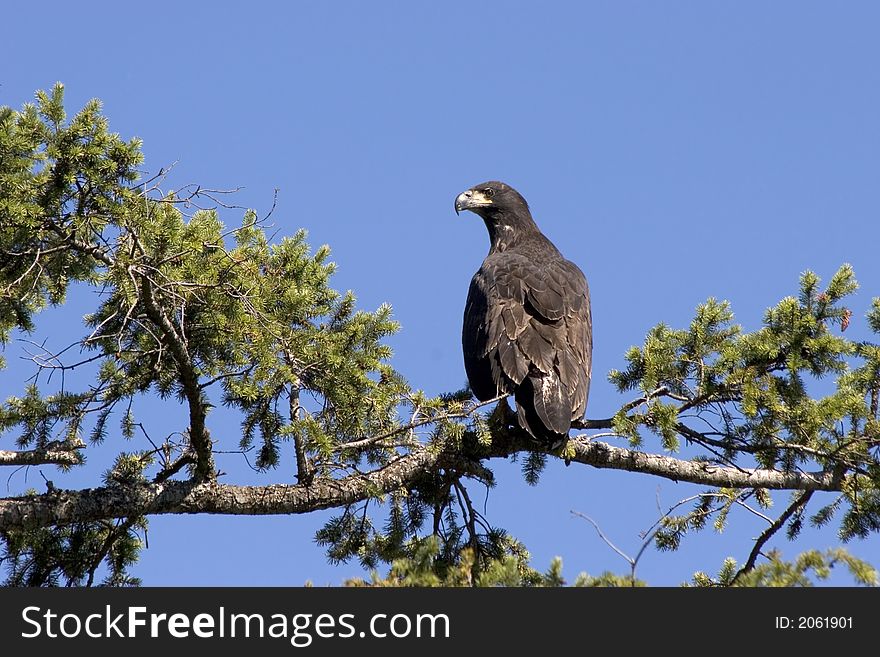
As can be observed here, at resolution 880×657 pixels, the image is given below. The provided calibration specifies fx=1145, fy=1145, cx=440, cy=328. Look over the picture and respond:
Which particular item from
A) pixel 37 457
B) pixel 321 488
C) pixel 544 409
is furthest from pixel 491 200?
pixel 37 457

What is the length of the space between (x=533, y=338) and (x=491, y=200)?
3075 millimetres

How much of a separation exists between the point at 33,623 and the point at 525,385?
10.8 feet

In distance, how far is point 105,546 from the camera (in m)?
6.82

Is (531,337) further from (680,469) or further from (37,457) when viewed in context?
(37,457)

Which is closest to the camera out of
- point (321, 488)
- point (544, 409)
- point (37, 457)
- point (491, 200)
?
point (37, 457)

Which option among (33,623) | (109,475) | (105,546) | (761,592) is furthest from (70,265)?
(761,592)

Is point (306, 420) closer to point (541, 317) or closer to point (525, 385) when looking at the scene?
point (525, 385)

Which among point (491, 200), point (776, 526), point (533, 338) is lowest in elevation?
point (776, 526)

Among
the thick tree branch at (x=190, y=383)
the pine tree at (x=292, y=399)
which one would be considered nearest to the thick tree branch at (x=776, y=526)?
the pine tree at (x=292, y=399)

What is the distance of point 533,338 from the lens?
25.5ft

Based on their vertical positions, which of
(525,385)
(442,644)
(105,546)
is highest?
(525,385)

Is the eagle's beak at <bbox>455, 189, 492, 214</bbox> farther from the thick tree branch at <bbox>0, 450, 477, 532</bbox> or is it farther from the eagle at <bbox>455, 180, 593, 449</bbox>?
the thick tree branch at <bbox>0, 450, 477, 532</bbox>

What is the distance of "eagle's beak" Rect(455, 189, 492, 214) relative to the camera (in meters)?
10.6

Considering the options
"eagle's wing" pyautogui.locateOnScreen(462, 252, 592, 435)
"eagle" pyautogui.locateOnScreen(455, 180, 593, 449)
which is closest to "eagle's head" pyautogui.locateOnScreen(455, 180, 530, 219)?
"eagle" pyautogui.locateOnScreen(455, 180, 593, 449)
